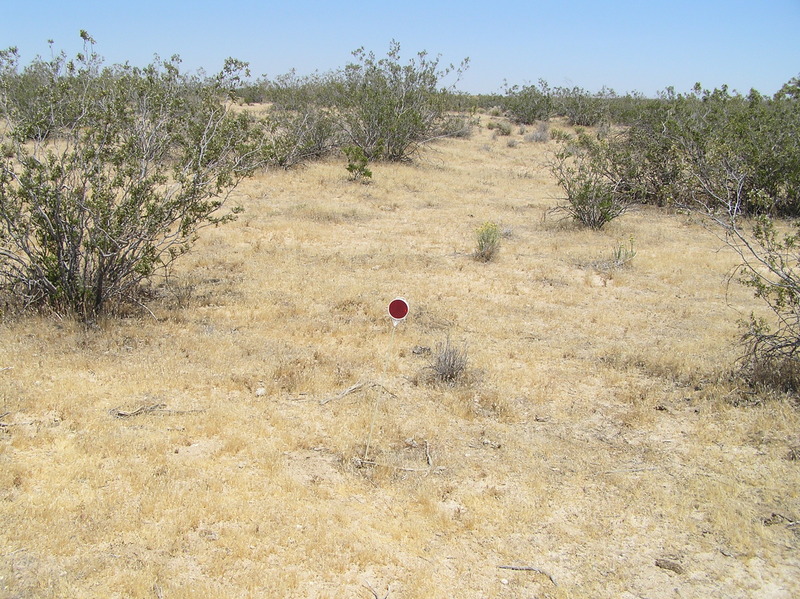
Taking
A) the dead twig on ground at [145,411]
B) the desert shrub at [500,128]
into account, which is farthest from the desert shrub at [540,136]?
the dead twig on ground at [145,411]

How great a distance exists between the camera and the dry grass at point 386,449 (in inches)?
137

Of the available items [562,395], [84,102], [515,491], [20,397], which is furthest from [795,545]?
[84,102]

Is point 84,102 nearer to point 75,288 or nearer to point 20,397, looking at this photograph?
point 75,288

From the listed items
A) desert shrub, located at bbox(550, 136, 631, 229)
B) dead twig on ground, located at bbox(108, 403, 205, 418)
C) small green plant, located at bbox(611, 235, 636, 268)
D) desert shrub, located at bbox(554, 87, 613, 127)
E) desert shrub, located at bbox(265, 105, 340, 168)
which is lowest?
dead twig on ground, located at bbox(108, 403, 205, 418)

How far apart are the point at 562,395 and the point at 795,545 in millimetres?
2323

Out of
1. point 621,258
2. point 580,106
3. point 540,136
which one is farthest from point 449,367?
point 580,106

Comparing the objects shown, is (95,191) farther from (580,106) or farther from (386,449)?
(580,106)

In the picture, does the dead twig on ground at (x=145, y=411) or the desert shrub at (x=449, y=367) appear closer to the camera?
the dead twig on ground at (x=145, y=411)

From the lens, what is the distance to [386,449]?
4.76 metres

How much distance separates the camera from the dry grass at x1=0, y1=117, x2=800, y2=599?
11.4 feet

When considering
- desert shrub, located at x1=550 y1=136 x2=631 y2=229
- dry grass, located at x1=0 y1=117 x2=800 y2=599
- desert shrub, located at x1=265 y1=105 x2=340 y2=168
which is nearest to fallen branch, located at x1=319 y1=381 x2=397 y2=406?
dry grass, located at x1=0 y1=117 x2=800 y2=599

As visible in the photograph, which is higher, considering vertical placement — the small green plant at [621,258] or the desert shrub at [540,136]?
the desert shrub at [540,136]

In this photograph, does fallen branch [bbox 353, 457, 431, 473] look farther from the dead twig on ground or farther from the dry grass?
the dead twig on ground

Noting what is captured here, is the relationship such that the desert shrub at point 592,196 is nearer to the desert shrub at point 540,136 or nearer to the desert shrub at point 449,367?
the desert shrub at point 449,367
